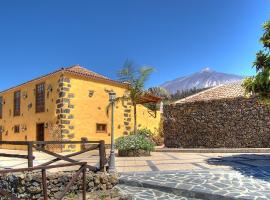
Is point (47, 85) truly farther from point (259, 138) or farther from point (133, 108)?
Answer: point (259, 138)

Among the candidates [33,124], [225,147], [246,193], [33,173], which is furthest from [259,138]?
[33,124]

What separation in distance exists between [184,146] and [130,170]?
9595 mm

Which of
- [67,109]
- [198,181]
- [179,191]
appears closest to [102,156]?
[179,191]

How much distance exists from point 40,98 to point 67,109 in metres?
3.04

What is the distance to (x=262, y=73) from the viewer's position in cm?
1230

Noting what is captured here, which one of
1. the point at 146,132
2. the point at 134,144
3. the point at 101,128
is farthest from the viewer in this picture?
the point at 146,132

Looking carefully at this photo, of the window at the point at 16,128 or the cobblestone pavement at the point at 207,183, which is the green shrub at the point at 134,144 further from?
the window at the point at 16,128

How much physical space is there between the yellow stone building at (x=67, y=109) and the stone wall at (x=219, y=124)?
14.5 feet

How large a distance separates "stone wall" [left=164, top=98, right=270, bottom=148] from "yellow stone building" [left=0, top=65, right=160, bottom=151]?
441cm

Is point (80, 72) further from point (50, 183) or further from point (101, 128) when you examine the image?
point (50, 183)

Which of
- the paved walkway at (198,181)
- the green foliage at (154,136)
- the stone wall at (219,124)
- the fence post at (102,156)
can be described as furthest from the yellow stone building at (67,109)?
the fence post at (102,156)

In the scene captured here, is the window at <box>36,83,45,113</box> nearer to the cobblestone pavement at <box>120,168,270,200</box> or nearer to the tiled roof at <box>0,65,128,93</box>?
the tiled roof at <box>0,65,128,93</box>

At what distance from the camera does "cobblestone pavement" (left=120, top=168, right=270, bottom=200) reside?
854 cm

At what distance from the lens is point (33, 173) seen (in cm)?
1072
